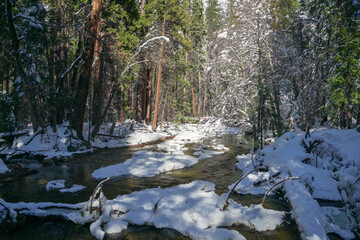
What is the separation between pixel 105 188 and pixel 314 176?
6711 mm

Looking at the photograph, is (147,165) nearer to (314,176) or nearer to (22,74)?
(314,176)

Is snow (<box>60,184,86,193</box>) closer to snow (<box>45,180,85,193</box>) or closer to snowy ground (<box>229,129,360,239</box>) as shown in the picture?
snow (<box>45,180,85,193</box>)

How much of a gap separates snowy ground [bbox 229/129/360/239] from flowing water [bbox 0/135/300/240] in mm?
540

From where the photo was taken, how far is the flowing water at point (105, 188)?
448 cm

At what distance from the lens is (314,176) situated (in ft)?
22.4

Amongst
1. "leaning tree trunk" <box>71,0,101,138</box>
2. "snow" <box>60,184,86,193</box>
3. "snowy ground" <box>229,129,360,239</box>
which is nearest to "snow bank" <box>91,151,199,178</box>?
"snow" <box>60,184,86,193</box>

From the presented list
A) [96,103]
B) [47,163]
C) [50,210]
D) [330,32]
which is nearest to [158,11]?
[96,103]

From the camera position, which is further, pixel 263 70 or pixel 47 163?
pixel 263 70

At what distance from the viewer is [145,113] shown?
24.3 meters

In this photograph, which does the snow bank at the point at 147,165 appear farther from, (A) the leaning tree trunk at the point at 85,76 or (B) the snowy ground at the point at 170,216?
(A) the leaning tree trunk at the point at 85,76

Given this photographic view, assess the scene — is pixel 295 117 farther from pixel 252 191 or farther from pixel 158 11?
pixel 158 11

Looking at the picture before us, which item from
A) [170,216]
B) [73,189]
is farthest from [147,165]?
[170,216]

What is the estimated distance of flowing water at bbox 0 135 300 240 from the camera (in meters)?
4.48

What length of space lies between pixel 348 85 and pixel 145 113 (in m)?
18.4
